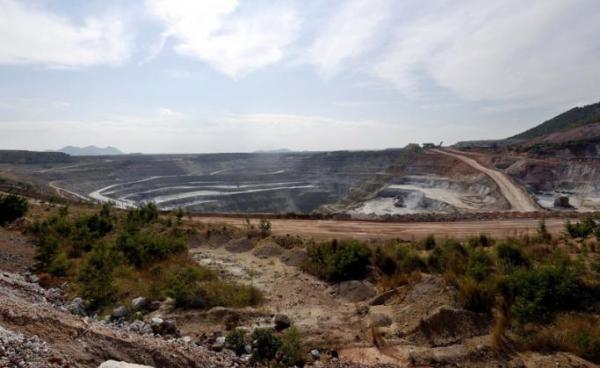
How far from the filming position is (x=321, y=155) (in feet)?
327

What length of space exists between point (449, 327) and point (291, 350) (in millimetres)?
3700

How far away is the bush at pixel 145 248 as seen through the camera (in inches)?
584

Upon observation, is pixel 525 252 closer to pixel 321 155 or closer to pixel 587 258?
pixel 587 258

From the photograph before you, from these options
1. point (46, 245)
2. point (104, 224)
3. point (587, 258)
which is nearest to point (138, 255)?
point (46, 245)

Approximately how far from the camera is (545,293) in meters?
8.51

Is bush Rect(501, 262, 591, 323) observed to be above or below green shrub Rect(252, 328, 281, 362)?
above

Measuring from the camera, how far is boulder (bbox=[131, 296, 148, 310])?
10.6 metres

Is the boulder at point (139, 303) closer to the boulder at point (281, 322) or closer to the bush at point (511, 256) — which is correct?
the boulder at point (281, 322)

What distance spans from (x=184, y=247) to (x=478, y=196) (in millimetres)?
35272

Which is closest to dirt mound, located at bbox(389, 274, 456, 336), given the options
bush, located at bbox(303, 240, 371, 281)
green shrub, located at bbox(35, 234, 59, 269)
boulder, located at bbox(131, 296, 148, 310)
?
bush, located at bbox(303, 240, 371, 281)

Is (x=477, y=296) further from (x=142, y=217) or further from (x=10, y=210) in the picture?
(x=10, y=210)

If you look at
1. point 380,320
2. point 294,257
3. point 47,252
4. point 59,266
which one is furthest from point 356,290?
point 47,252

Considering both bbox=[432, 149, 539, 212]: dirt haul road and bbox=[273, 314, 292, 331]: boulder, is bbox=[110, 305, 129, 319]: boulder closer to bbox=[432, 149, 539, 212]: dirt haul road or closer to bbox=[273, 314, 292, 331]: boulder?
bbox=[273, 314, 292, 331]: boulder

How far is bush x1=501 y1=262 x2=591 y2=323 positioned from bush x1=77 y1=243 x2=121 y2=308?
1095cm
